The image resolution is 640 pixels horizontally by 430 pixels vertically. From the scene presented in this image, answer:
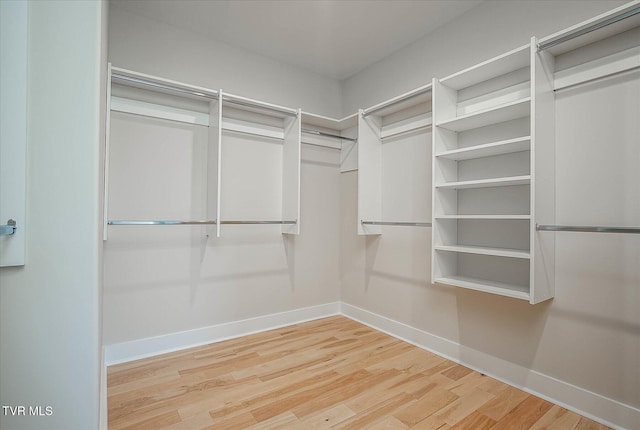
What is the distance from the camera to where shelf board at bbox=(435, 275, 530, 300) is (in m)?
1.84

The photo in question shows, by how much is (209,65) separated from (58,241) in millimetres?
2300

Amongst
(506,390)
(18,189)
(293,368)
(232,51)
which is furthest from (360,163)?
(18,189)

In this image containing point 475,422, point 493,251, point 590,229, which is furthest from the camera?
point 493,251

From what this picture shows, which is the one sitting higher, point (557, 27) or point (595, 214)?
point (557, 27)

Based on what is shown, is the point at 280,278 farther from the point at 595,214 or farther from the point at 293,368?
the point at 595,214

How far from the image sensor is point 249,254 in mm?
2975

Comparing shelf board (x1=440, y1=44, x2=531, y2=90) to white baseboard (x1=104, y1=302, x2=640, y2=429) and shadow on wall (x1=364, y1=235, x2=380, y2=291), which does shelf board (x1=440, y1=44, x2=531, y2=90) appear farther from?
white baseboard (x1=104, y1=302, x2=640, y2=429)

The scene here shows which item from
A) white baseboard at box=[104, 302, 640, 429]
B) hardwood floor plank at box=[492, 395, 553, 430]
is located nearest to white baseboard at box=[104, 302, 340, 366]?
white baseboard at box=[104, 302, 640, 429]

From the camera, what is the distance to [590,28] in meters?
1.61

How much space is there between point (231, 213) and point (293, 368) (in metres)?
1.38

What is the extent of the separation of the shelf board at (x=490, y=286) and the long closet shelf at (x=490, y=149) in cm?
84

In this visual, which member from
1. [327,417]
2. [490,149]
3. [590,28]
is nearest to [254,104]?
[490,149]

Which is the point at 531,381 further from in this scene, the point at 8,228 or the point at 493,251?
the point at 8,228

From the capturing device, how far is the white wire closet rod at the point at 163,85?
217 cm
